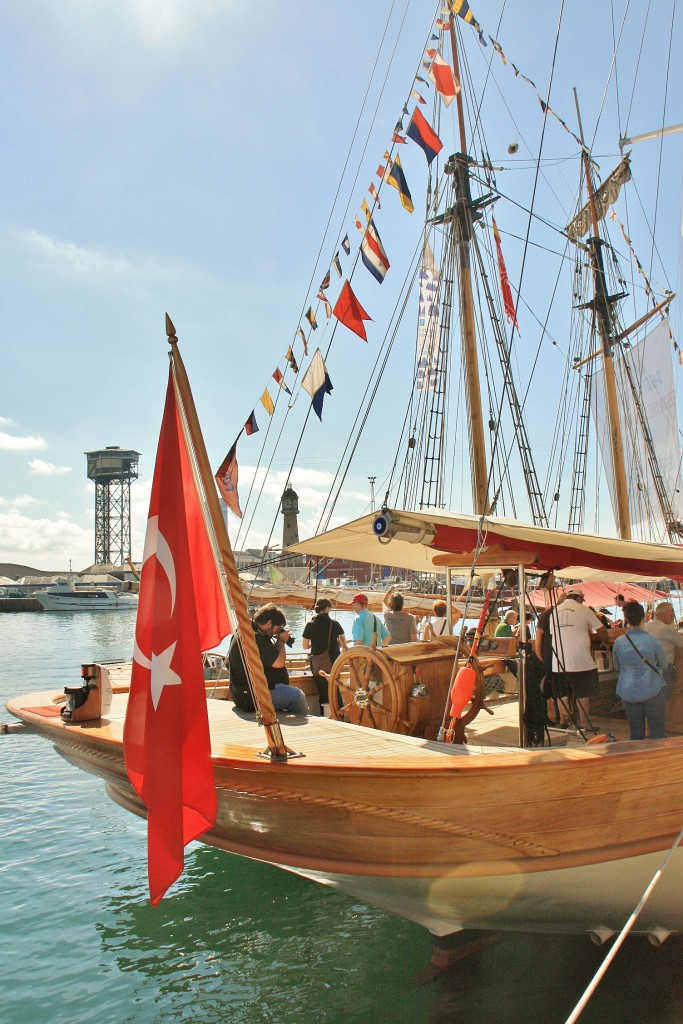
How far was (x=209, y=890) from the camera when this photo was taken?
26.0ft

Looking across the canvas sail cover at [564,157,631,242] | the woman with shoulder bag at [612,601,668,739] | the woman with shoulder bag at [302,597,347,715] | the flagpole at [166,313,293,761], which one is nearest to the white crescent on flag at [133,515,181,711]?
the flagpole at [166,313,293,761]

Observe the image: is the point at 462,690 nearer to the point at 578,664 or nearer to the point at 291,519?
the point at 578,664

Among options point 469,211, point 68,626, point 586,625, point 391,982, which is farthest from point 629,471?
point 68,626

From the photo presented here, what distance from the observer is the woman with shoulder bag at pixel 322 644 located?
875cm

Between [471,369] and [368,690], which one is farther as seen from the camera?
[471,369]

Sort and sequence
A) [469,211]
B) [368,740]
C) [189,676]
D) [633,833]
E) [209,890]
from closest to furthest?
[189,676]
[633,833]
[368,740]
[209,890]
[469,211]

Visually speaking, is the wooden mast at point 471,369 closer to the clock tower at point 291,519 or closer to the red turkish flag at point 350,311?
the red turkish flag at point 350,311

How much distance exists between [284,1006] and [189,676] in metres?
3.28

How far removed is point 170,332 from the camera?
4.21 m

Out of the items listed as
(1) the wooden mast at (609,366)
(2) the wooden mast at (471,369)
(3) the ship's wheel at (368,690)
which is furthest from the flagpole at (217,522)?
(1) the wooden mast at (609,366)

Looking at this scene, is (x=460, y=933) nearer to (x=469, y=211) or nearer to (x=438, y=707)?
(x=438, y=707)

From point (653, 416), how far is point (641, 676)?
87.7 feet

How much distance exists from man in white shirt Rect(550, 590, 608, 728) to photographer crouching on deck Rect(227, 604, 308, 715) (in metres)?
2.41

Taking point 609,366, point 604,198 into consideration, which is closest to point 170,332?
point 609,366
